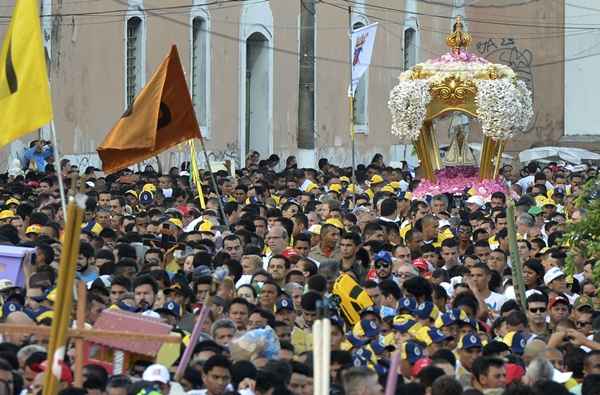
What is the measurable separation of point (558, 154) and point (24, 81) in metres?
31.9

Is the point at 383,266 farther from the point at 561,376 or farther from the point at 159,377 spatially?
the point at 159,377

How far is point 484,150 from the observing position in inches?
1055

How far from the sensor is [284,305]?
1272cm

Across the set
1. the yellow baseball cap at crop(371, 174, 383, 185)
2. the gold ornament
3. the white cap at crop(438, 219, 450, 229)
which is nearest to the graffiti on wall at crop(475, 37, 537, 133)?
the yellow baseball cap at crop(371, 174, 383, 185)

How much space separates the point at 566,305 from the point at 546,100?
33941 mm

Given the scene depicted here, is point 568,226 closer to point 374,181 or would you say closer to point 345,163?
point 374,181

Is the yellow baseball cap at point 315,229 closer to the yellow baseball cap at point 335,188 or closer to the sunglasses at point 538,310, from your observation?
the sunglasses at point 538,310

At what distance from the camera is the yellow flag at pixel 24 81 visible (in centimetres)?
1064

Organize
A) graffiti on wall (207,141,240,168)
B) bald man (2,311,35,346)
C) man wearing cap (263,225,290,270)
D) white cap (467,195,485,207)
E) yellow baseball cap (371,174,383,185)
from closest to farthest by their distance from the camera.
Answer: bald man (2,311,35,346), man wearing cap (263,225,290,270), white cap (467,195,485,207), yellow baseball cap (371,174,383,185), graffiti on wall (207,141,240,168)

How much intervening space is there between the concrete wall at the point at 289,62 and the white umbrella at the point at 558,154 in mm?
3439

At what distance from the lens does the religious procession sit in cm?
984

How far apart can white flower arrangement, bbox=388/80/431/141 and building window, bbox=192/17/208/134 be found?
8429 mm

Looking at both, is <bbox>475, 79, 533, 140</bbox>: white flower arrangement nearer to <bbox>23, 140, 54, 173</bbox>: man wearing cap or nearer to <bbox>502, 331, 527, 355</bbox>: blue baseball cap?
<bbox>23, 140, 54, 173</bbox>: man wearing cap

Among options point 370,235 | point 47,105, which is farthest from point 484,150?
point 47,105
